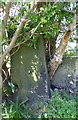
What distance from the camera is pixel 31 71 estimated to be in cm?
205

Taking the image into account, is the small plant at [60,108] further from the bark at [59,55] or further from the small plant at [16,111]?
the bark at [59,55]

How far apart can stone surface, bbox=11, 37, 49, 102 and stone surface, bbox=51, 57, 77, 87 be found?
26 cm

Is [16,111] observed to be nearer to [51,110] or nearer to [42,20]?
[51,110]

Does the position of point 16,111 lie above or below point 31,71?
below

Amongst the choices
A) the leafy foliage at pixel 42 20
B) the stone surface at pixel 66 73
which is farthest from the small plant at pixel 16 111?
the leafy foliage at pixel 42 20

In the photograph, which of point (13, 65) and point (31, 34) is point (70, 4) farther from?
point (13, 65)

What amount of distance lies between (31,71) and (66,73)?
1.94 ft

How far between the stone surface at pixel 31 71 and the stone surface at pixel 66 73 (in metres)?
0.26

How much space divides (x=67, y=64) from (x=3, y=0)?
133 centimetres

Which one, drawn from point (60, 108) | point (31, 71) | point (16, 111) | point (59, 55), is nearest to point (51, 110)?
point (60, 108)

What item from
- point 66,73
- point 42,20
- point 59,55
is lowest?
point 66,73

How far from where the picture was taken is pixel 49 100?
6.25 feet

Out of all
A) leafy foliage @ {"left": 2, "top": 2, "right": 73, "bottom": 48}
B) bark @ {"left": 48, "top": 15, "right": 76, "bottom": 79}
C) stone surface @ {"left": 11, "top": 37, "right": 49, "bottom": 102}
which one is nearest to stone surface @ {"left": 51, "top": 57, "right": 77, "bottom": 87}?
bark @ {"left": 48, "top": 15, "right": 76, "bottom": 79}

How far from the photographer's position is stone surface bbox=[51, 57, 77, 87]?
2197mm
